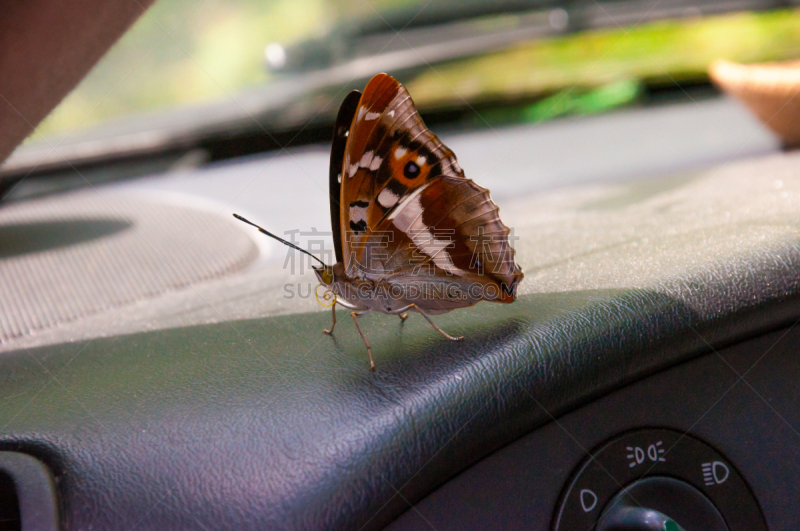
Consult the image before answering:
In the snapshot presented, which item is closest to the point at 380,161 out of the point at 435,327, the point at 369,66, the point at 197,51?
the point at 435,327

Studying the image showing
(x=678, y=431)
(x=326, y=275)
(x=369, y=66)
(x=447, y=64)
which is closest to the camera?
(x=678, y=431)

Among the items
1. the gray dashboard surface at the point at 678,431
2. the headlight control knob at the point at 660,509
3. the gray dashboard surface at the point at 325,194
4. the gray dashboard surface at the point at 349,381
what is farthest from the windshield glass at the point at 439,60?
the headlight control knob at the point at 660,509

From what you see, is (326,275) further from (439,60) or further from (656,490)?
(439,60)

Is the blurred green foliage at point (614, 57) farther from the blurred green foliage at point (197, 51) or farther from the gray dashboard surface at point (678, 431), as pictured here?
the gray dashboard surface at point (678, 431)

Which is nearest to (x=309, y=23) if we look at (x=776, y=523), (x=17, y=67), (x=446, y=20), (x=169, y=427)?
(x=446, y=20)

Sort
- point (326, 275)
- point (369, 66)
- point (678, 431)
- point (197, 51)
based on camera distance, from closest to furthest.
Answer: point (678, 431), point (326, 275), point (197, 51), point (369, 66)
